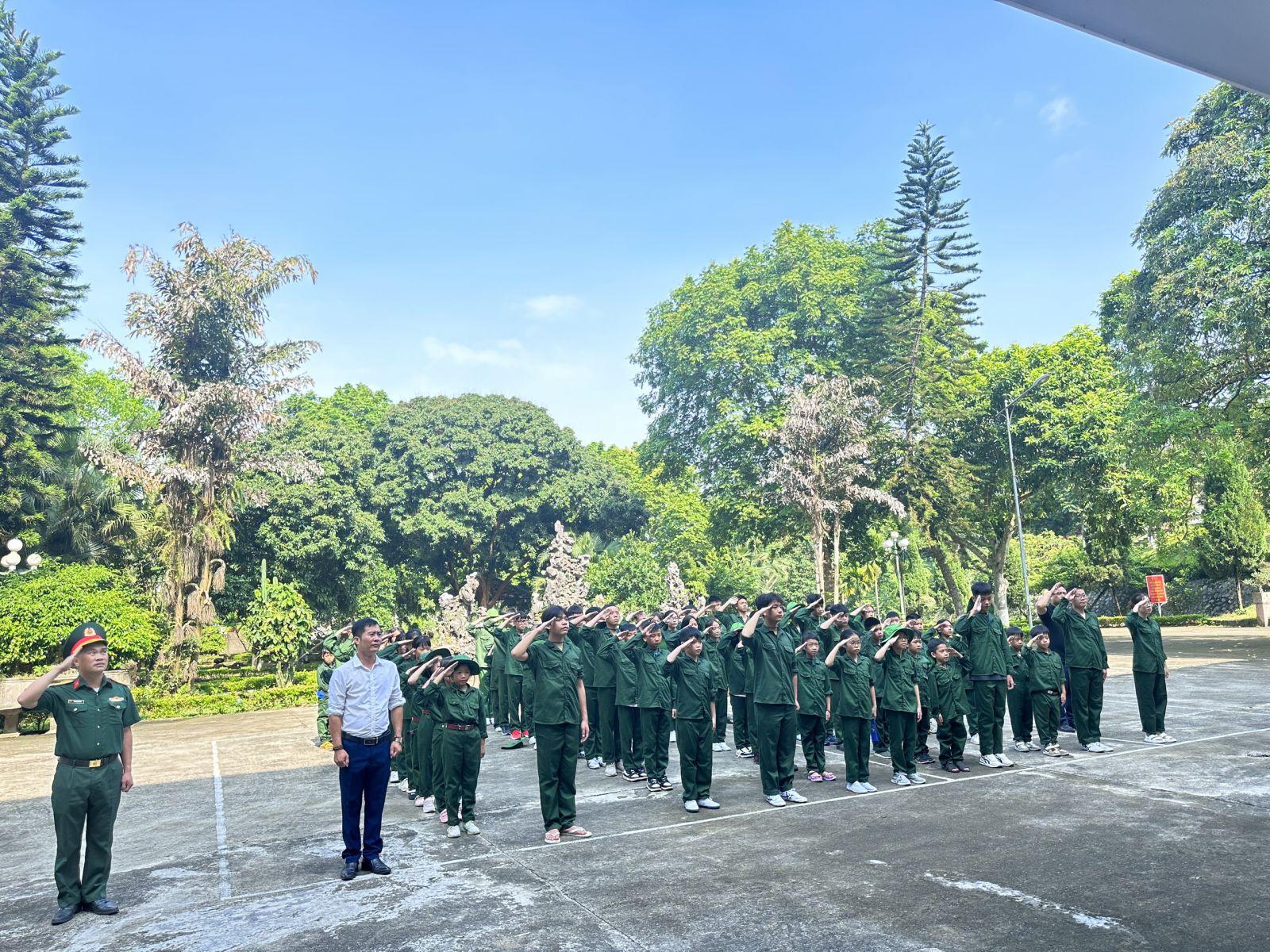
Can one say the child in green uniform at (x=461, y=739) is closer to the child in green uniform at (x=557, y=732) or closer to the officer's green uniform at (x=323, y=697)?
the child in green uniform at (x=557, y=732)

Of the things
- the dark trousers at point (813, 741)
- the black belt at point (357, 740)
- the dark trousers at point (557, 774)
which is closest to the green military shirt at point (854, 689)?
the dark trousers at point (813, 741)

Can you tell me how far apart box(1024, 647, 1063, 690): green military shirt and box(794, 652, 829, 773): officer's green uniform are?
7.54 ft

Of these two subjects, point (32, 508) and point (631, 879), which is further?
point (32, 508)

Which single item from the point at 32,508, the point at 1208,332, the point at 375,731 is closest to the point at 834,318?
the point at 1208,332

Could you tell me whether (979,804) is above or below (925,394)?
below

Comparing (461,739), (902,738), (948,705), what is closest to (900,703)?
(902,738)

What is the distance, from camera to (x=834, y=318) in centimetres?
3209

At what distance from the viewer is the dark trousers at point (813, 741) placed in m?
8.52

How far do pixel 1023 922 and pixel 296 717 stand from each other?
51.2ft

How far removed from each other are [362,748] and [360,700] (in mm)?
324

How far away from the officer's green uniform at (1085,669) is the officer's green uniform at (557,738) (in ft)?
19.2

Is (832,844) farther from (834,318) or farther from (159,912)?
(834,318)

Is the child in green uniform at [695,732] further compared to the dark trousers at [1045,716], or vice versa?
the dark trousers at [1045,716]

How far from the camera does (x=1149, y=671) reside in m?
9.36
